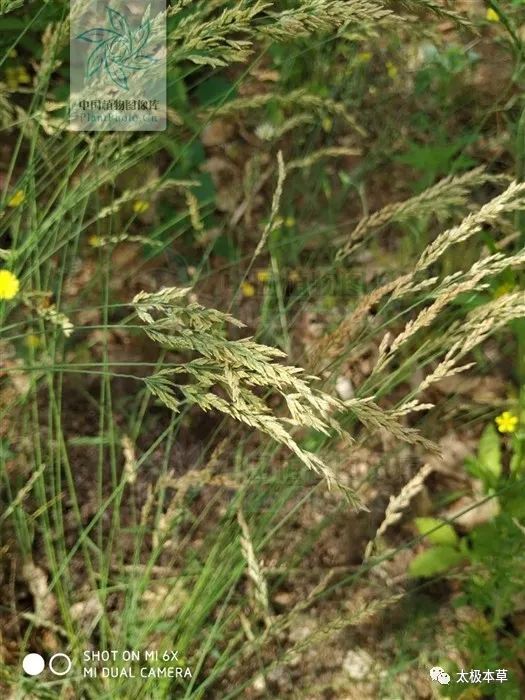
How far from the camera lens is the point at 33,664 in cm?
130

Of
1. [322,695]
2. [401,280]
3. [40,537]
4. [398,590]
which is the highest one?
A: [401,280]

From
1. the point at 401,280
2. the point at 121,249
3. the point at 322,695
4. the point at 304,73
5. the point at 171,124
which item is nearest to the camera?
the point at 401,280

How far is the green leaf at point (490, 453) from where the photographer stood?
1564mm

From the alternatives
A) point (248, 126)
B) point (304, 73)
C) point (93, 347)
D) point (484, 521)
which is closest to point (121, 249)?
point (93, 347)

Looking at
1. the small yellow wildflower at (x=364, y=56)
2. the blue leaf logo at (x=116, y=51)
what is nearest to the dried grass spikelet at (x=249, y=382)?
the blue leaf logo at (x=116, y=51)

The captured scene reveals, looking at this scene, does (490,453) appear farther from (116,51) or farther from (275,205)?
(116,51)

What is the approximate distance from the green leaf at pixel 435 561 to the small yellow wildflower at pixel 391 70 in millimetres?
1360

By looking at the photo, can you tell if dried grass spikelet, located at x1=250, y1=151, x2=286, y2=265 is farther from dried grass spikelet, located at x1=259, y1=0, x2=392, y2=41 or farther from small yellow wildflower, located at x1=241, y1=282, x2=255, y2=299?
small yellow wildflower, located at x1=241, y1=282, x2=255, y2=299

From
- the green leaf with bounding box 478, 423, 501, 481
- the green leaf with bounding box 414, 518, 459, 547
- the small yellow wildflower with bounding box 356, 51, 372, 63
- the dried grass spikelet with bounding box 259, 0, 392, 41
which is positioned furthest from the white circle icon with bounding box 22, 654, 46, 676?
the small yellow wildflower with bounding box 356, 51, 372, 63

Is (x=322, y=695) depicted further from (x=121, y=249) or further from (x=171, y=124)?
(x=171, y=124)

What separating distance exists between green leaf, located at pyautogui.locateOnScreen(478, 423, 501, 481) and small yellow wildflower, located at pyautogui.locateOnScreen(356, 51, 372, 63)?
3.63 feet

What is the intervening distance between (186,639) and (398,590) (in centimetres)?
52

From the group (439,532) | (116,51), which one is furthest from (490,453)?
(116,51)

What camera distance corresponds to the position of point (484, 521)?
1.63 m
